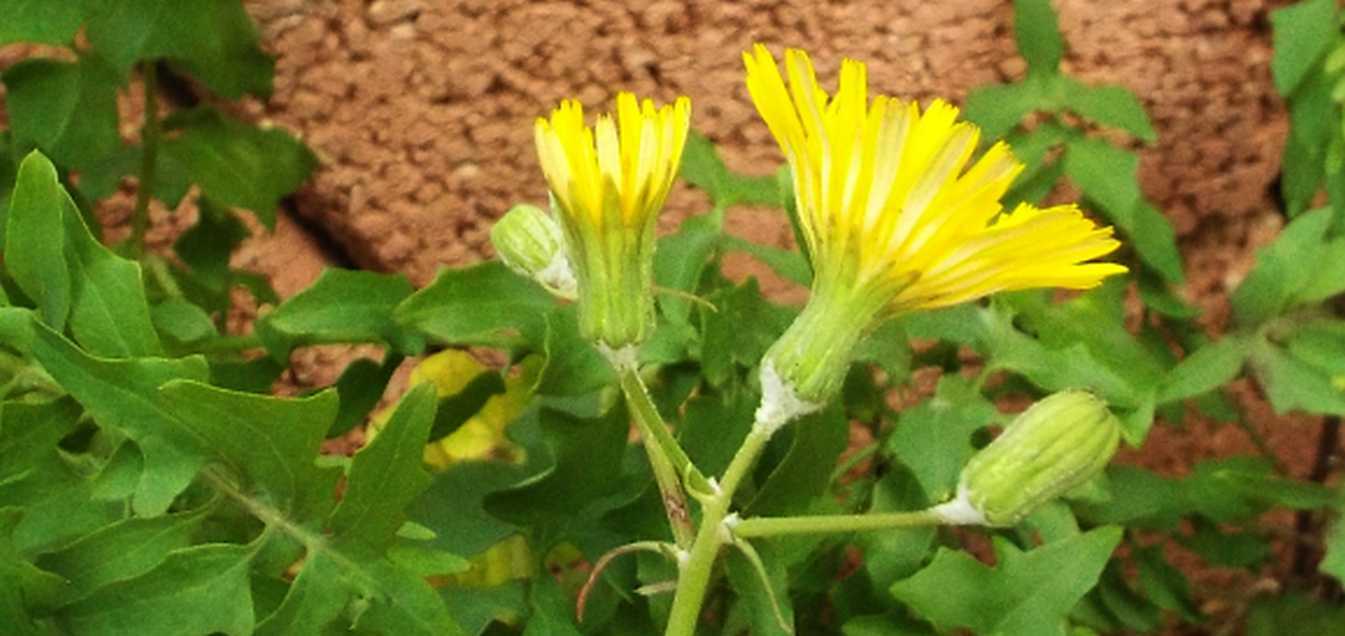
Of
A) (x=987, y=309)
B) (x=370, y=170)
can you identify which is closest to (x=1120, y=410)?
(x=987, y=309)

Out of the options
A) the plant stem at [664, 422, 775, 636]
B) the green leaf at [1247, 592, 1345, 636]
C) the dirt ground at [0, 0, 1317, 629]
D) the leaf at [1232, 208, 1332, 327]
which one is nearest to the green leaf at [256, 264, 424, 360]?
the plant stem at [664, 422, 775, 636]

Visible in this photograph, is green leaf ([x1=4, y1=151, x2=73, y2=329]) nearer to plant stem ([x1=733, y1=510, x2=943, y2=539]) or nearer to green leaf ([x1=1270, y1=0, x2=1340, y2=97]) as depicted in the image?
plant stem ([x1=733, y1=510, x2=943, y2=539])

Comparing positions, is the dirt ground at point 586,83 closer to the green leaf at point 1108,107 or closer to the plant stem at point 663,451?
the green leaf at point 1108,107

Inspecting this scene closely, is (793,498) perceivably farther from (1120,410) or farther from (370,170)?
(370,170)

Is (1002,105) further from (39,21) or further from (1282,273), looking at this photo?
(39,21)

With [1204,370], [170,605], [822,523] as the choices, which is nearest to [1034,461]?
[822,523]

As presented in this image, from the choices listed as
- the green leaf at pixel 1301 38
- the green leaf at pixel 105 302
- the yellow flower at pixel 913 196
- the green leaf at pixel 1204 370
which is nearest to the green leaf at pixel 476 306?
the green leaf at pixel 105 302
